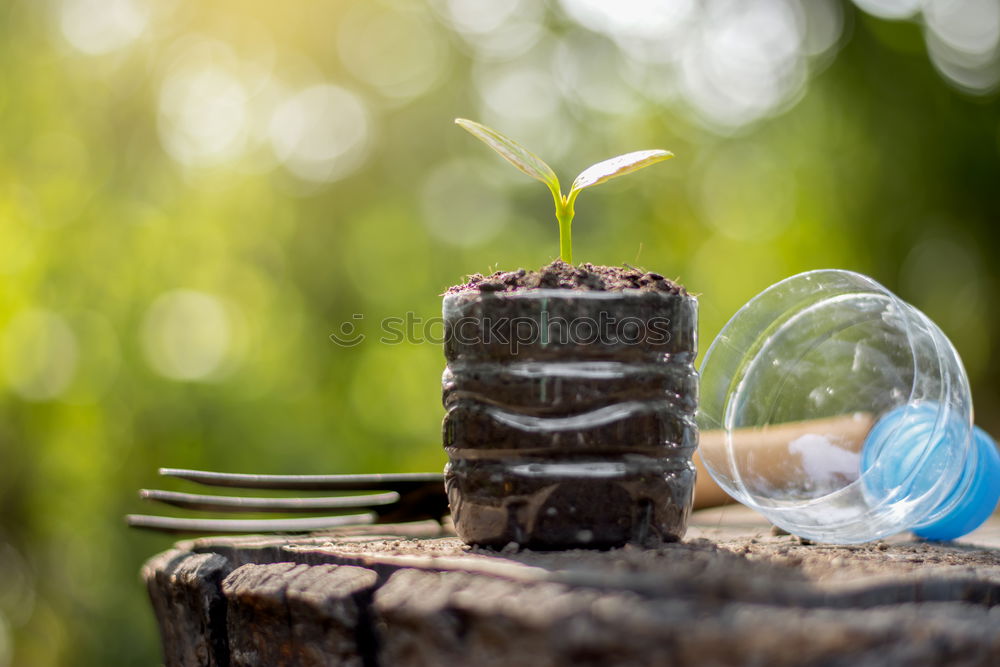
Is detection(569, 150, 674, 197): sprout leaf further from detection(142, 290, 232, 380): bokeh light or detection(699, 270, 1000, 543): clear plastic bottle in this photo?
detection(142, 290, 232, 380): bokeh light

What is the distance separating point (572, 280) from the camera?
1.30m

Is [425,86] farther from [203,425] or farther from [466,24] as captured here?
[203,425]

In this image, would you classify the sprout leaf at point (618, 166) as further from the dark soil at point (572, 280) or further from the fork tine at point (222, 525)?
the fork tine at point (222, 525)

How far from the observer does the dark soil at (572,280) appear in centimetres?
130

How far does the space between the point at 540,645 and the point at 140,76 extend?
10.3m

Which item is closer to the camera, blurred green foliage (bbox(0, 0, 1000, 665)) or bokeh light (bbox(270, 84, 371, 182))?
blurred green foliage (bbox(0, 0, 1000, 665))

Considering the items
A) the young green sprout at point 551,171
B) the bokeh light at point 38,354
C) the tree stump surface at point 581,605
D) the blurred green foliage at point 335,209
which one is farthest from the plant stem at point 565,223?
the bokeh light at point 38,354

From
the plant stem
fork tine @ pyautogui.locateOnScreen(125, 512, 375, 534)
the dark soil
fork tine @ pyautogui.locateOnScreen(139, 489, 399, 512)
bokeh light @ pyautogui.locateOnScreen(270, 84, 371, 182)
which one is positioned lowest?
fork tine @ pyautogui.locateOnScreen(125, 512, 375, 534)

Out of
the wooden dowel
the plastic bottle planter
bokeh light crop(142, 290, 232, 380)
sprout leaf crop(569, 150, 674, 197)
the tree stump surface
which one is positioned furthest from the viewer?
bokeh light crop(142, 290, 232, 380)

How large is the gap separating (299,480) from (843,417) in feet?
3.44

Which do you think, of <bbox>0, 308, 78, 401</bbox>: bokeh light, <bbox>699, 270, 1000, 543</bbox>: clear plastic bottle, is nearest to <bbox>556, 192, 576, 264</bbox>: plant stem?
<bbox>699, 270, 1000, 543</bbox>: clear plastic bottle

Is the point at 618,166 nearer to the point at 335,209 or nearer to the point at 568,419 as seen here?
the point at 568,419

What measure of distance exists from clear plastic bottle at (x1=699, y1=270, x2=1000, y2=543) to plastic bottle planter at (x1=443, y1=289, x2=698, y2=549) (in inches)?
13.0

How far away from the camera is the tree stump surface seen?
0.80 meters
